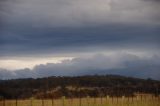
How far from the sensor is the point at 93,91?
349 feet

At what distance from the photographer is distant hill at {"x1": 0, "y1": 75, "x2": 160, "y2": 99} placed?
99562mm

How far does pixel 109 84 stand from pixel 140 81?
11357 millimetres

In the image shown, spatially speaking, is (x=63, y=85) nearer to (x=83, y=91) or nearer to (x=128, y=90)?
(x=83, y=91)

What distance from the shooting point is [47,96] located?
297 feet

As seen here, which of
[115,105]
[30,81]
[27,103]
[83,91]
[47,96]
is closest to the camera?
[27,103]

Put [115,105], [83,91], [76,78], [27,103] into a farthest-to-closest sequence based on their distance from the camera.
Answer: [76,78] → [83,91] → [115,105] → [27,103]

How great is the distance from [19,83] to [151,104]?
185 ft

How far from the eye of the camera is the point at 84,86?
4712 inches

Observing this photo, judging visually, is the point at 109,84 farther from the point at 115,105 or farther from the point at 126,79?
the point at 115,105

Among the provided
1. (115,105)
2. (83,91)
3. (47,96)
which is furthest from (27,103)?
(83,91)

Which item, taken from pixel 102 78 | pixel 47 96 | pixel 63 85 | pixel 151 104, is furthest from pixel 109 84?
pixel 151 104

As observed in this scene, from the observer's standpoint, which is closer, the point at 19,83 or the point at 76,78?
the point at 19,83

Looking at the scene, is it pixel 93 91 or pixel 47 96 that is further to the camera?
pixel 93 91

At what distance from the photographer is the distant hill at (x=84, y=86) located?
99562mm
